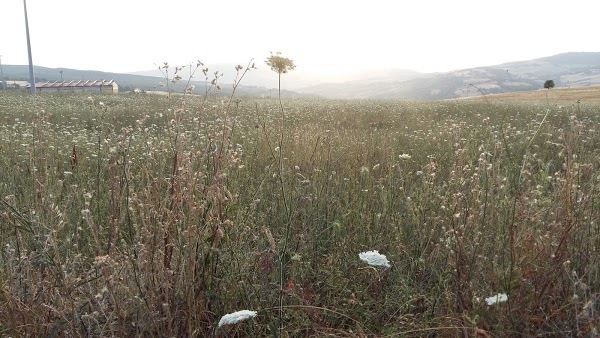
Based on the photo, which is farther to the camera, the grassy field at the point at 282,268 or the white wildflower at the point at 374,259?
the white wildflower at the point at 374,259

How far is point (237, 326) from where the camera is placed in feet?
7.15

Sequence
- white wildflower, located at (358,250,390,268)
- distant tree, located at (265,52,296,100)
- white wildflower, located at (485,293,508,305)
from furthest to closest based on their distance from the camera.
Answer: distant tree, located at (265,52,296,100) < white wildflower, located at (358,250,390,268) < white wildflower, located at (485,293,508,305)

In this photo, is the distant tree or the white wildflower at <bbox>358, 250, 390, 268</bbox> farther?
the distant tree

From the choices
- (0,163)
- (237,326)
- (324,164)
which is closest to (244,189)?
(324,164)

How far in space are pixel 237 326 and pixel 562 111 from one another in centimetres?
1280

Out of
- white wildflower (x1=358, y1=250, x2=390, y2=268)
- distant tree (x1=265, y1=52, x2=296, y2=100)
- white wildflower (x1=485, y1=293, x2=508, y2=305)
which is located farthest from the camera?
distant tree (x1=265, y1=52, x2=296, y2=100)

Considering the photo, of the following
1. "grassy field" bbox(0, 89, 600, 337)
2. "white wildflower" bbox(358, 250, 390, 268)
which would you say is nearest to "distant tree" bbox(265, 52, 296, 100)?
"grassy field" bbox(0, 89, 600, 337)

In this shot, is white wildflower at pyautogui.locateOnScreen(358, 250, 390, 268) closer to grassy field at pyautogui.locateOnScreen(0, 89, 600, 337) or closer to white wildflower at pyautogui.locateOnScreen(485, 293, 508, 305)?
grassy field at pyautogui.locateOnScreen(0, 89, 600, 337)

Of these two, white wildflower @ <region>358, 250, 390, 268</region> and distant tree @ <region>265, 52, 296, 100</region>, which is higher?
distant tree @ <region>265, 52, 296, 100</region>

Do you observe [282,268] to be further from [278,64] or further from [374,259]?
[278,64]

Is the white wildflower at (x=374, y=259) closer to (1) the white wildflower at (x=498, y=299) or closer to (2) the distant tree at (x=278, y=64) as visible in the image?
(1) the white wildflower at (x=498, y=299)

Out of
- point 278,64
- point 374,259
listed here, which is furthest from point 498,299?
point 278,64

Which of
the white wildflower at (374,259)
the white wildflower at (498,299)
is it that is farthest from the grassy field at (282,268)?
the white wildflower at (374,259)

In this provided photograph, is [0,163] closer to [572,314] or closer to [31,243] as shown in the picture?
[31,243]
